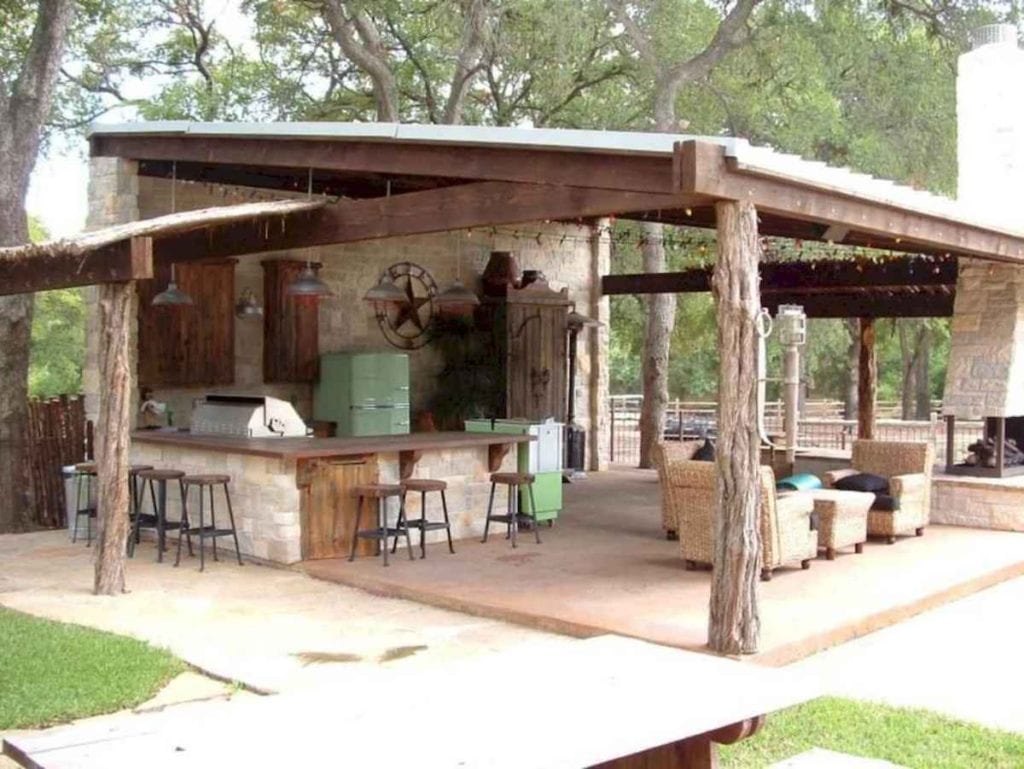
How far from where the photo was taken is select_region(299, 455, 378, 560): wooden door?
28.3 ft

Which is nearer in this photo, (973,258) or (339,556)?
(339,556)

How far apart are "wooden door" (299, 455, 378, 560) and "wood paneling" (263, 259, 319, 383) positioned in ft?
11.7

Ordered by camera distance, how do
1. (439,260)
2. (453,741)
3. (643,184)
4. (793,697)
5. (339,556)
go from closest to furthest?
1. (453,741)
2. (793,697)
3. (643,184)
4. (339,556)
5. (439,260)

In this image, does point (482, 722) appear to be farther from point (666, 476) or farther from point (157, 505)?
point (157, 505)

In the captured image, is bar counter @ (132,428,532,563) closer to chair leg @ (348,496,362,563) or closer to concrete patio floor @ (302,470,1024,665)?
chair leg @ (348,496,362,563)

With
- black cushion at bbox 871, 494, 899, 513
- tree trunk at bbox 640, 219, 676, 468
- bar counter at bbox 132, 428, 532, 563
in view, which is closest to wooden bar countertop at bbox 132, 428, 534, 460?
bar counter at bbox 132, 428, 532, 563

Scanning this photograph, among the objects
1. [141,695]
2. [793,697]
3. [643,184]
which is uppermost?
[643,184]

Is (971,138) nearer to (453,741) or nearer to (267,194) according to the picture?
(267,194)

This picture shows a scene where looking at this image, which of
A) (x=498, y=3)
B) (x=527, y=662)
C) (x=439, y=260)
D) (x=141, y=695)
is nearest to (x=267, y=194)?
(x=439, y=260)

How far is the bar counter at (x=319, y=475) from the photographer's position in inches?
337

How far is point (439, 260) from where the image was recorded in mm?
14070

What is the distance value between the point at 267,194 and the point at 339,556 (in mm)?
4780

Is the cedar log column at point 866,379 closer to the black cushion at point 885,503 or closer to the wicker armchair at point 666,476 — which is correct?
the wicker armchair at point 666,476

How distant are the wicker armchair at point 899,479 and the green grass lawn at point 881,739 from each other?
439 cm
